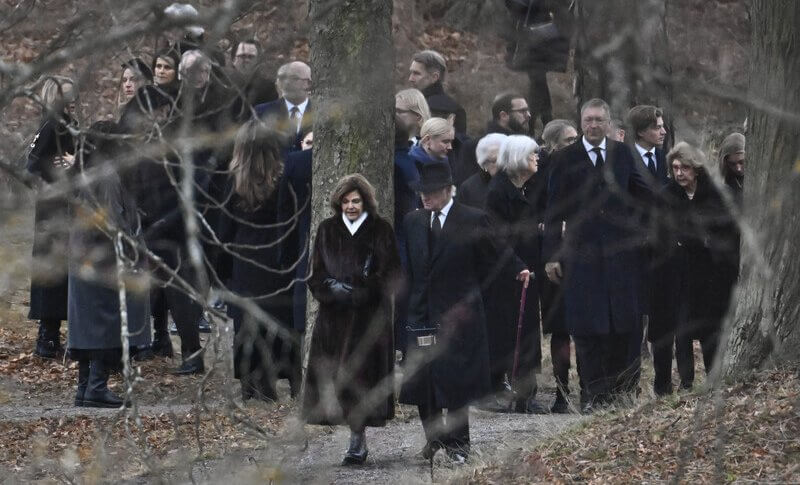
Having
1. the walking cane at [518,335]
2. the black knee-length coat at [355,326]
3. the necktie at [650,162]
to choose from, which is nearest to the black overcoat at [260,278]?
the walking cane at [518,335]

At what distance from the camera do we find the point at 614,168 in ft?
38.4

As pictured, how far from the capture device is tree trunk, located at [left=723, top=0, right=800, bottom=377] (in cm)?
924

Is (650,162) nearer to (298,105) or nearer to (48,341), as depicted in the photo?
(298,105)

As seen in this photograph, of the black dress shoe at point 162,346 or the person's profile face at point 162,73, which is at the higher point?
the person's profile face at point 162,73

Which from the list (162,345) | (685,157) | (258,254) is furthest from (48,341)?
(685,157)

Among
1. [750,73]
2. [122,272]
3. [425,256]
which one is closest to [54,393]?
[425,256]

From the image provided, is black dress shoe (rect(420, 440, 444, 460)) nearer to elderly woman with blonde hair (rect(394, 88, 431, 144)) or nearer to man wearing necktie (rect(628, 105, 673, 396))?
man wearing necktie (rect(628, 105, 673, 396))

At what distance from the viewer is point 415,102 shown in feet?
42.3

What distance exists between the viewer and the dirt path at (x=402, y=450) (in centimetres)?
963

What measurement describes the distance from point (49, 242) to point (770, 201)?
4.90 metres

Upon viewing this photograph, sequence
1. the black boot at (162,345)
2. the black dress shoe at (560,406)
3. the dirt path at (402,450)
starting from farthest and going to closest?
the black boot at (162,345) < the black dress shoe at (560,406) < the dirt path at (402,450)

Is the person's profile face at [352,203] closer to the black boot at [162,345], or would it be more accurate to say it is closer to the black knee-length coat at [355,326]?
the black knee-length coat at [355,326]

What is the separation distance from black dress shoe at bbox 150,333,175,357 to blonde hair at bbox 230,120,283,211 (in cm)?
228

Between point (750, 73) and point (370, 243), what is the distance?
7.93 feet
